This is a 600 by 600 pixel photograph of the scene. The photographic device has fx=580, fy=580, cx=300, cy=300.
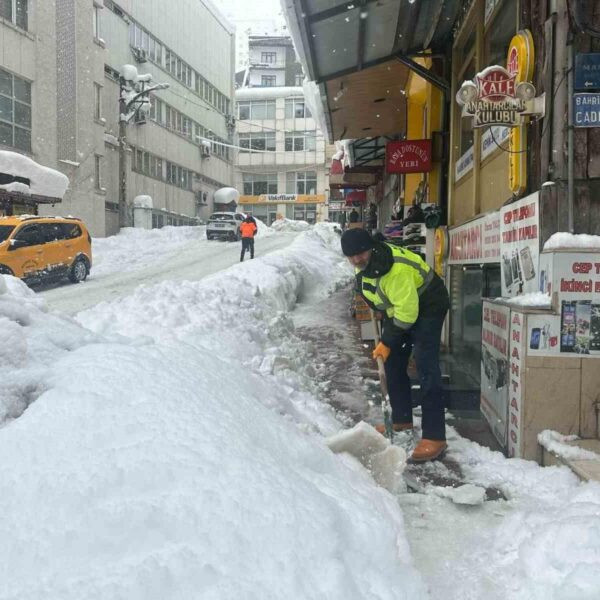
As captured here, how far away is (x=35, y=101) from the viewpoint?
22.9 metres

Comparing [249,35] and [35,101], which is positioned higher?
[249,35]

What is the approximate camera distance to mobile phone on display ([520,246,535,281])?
461 cm

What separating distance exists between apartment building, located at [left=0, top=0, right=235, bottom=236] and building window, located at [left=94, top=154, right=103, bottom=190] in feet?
0.16

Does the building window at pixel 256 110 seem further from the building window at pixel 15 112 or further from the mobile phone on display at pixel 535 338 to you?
the mobile phone on display at pixel 535 338

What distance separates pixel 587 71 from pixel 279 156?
52.2 metres

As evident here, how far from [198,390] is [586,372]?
8.93 ft

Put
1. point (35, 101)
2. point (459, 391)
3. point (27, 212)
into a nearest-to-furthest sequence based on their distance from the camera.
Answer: point (459, 391) → point (27, 212) → point (35, 101)

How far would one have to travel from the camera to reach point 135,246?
27.0 m

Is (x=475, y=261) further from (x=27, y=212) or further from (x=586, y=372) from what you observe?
(x=27, y=212)

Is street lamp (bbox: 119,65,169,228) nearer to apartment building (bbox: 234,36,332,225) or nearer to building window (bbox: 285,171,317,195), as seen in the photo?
apartment building (bbox: 234,36,332,225)

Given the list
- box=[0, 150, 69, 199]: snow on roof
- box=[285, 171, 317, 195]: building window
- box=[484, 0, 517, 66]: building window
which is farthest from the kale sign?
box=[285, 171, 317, 195]: building window

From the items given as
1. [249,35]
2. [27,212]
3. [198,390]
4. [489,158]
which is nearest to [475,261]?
[489,158]

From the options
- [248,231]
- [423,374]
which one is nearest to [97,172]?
[248,231]

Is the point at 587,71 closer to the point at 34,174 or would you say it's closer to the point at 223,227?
the point at 34,174
